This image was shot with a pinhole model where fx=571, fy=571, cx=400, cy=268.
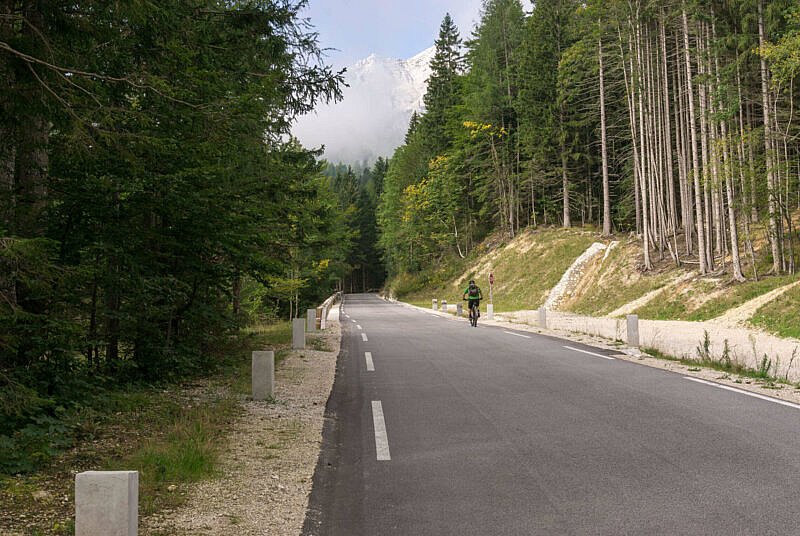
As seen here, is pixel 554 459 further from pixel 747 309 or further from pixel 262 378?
pixel 747 309

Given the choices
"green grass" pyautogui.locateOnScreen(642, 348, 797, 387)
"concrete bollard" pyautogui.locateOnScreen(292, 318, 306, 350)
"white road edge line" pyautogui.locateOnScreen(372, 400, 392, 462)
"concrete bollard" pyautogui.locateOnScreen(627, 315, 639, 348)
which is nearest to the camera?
"white road edge line" pyautogui.locateOnScreen(372, 400, 392, 462)

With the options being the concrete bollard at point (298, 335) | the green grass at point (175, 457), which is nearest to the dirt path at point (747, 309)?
the concrete bollard at point (298, 335)

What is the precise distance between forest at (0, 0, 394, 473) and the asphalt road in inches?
117

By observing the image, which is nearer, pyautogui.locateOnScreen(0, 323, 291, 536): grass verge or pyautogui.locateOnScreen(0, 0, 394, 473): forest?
pyautogui.locateOnScreen(0, 323, 291, 536): grass verge

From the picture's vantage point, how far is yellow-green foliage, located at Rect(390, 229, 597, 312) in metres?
36.5

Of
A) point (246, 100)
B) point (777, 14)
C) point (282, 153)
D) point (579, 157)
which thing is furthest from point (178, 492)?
point (579, 157)

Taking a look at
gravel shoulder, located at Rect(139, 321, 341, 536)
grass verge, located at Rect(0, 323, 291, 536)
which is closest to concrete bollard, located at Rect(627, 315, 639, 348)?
gravel shoulder, located at Rect(139, 321, 341, 536)

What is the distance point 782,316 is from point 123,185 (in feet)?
59.1

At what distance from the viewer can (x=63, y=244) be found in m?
6.89

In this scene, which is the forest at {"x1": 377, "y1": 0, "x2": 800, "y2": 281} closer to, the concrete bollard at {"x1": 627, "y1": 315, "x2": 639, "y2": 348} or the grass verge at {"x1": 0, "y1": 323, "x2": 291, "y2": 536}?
the concrete bollard at {"x1": 627, "y1": 315, "x2": 639, "y2": 348}

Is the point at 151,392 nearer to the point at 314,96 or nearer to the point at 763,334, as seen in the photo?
the point at 314,96

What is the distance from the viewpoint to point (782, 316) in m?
17.0

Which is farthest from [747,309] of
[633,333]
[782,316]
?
[633,333]

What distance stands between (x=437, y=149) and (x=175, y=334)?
49115 millimetres
